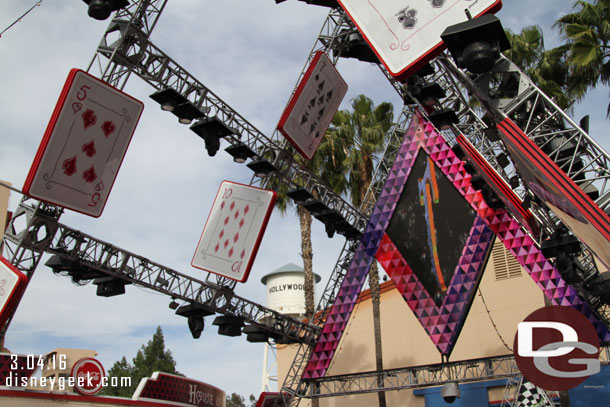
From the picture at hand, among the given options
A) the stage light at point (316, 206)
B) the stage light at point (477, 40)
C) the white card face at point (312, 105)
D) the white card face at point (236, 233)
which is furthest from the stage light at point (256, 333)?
the stage light at point (477, 40)

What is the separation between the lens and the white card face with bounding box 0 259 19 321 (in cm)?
1152

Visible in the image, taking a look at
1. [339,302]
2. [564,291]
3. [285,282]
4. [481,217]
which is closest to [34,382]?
[339,302]

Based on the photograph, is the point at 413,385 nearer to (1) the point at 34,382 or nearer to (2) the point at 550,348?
(2) the point at 550,348

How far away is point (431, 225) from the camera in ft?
59.8

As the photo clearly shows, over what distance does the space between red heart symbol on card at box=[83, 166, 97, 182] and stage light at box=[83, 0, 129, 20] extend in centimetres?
299

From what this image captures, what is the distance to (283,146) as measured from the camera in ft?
51.1

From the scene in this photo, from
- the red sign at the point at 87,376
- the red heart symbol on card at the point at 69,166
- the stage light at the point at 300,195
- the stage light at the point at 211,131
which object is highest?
the stage light at the point at 300,195

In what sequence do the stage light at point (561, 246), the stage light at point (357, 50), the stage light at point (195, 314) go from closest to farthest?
the stage light at point (561, 246) < the stage light at point (195, 314) < the stage light at point (357, 50)

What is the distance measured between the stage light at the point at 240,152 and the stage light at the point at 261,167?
202 mm

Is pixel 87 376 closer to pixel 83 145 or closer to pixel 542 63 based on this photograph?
pixel 83 145

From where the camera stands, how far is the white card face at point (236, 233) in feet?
49.9

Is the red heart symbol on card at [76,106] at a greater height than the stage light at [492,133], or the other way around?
the stage light at [492,133]

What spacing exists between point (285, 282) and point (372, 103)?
56.2 feet

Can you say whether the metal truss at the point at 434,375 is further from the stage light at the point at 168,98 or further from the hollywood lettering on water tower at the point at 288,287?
the hollywood lettering on water tower at the point at 288,287
